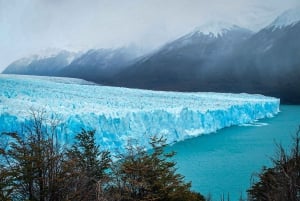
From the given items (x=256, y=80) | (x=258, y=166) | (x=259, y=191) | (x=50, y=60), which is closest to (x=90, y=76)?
(x=50, y=60)

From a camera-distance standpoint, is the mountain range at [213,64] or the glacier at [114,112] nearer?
the glacier at [114,112]

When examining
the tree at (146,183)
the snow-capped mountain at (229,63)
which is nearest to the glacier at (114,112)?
the tree at (146,183)

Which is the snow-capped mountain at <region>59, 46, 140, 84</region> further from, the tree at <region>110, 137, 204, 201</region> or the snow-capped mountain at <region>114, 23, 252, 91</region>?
the tree at <region>110, 137, 204, 201</region>

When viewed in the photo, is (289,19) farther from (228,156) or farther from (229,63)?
(228,156)

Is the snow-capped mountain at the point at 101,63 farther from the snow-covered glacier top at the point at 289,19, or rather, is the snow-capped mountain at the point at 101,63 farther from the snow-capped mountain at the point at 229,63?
the snow-covered glacier top at the point at 289,19

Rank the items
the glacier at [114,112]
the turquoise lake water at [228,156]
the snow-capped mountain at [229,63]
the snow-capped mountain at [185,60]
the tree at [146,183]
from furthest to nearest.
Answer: the snow-capped mountain at [185,60] < the snow-capped mountain at [229,63] < the glacier at [114,112] < the turquoise lake water at [228,156] < the tree at [146,183]

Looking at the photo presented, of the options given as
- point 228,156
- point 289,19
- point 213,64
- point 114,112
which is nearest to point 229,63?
point 213,64

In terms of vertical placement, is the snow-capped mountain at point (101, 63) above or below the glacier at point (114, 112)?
above
